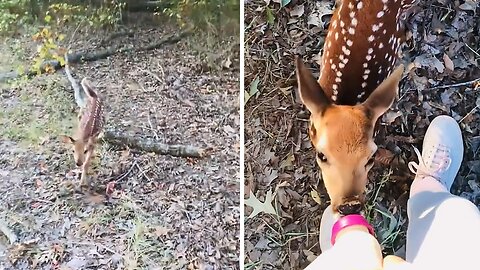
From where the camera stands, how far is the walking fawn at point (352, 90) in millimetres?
1590

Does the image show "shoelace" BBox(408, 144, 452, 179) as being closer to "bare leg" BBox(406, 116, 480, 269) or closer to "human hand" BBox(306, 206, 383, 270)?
"bare leg" BBox(406, 116, 480, 269)

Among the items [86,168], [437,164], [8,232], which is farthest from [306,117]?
[8,232]

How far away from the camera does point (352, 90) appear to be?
1.62 m

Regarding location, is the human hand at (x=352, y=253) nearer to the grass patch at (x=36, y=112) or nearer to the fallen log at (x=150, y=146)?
the fallen log at (x=150, y=146)

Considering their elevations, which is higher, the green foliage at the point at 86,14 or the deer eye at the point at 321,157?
the green foliage at the point at 86,14

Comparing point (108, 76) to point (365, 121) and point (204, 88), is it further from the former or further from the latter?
point (365, 121)

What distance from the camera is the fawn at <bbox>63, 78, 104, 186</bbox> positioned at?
5.33ft

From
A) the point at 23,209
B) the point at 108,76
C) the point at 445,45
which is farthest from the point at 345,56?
the point at 23,209

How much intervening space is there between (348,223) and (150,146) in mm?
507

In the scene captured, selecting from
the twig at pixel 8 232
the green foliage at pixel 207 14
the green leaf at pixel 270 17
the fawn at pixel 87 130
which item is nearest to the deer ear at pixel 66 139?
the fawn at pixel 87 130

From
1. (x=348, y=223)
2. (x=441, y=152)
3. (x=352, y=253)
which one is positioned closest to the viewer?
(x=352, y=253)

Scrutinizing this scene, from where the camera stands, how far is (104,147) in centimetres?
165

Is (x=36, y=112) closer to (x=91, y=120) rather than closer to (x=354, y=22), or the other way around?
(x=91, y=120)

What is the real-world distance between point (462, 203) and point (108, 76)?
34.8 inches
